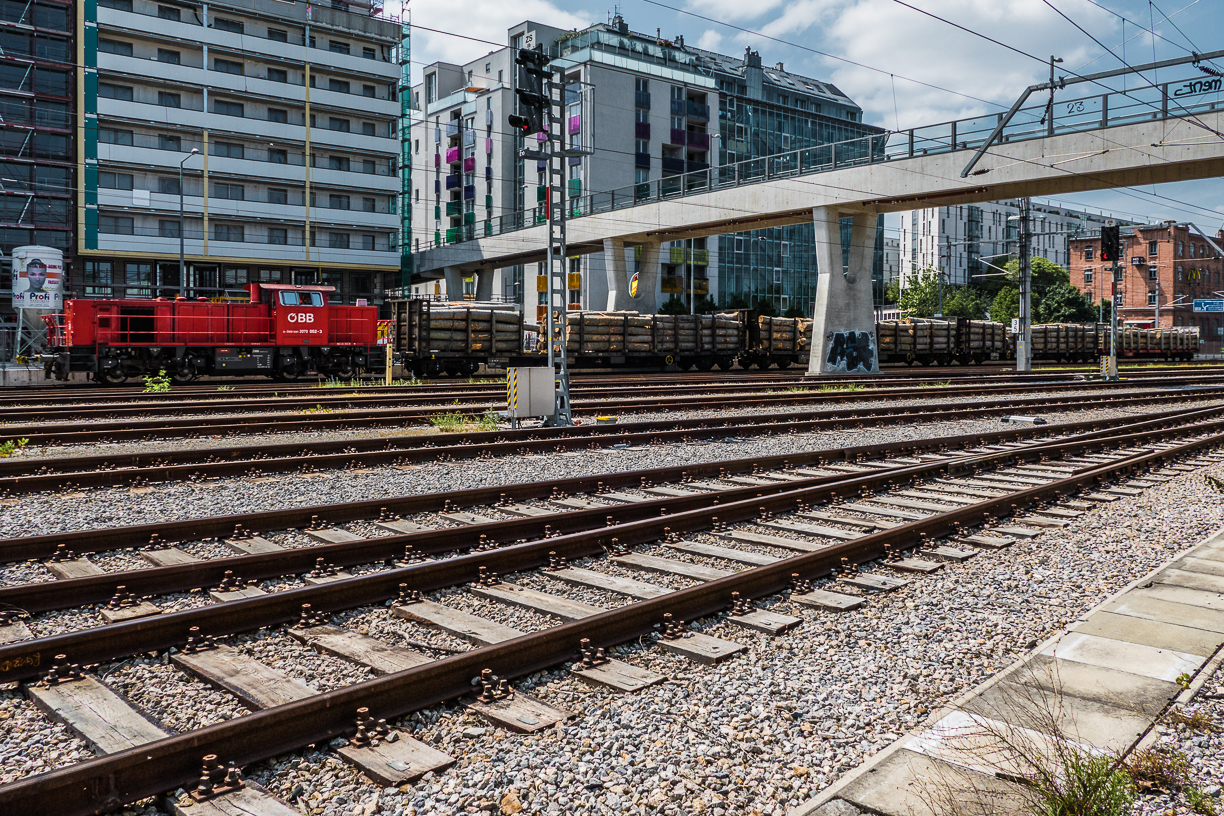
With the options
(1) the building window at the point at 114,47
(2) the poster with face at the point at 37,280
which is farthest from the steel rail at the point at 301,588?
(1) the building window at the point at 114,47

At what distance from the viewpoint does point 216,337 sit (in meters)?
25.3

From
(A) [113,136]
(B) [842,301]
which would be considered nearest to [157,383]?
(B) [842,301]

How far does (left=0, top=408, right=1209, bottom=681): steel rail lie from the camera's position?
4219mm

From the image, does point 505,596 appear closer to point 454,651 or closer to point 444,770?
point 454,651

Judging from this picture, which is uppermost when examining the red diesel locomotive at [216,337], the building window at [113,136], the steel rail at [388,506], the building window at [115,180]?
the building window at [113,136]

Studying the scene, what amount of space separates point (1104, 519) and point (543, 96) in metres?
9.60

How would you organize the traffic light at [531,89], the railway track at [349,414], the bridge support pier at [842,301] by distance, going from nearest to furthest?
the railway track at [349,414]
the traffic light at [531,89]
the bridge support pier at [842,301]

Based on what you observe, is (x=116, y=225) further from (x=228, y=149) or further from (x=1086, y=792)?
(x=1086, y=792)

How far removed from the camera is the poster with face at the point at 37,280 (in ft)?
104

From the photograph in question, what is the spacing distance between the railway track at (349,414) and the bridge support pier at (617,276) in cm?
1884

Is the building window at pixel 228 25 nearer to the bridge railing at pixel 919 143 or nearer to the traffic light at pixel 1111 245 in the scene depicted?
the bridge railing at pixel 919 143

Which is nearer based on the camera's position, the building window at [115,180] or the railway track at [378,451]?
the railway track at [378,451]

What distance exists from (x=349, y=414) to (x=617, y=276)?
2778cm

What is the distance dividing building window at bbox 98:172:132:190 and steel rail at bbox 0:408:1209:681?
189 ft
